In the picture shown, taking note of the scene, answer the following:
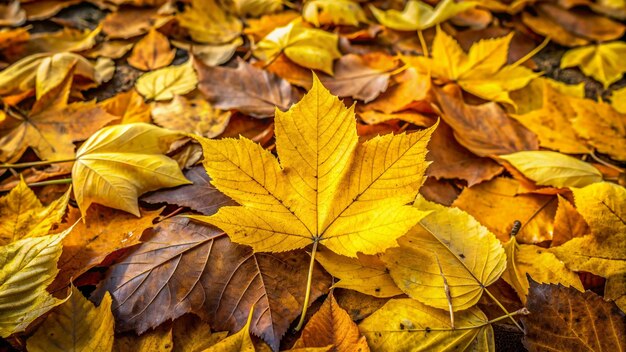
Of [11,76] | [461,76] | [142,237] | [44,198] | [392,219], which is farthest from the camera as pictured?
[461,76]

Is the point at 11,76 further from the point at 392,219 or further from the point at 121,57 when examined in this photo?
the point at 392,219

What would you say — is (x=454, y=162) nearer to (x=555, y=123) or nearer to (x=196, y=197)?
(x=555, y=123)

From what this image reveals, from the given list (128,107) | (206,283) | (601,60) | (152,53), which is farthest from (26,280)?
(601,60)

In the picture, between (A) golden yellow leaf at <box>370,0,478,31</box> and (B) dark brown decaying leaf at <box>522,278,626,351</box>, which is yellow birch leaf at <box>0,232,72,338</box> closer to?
(B) dark brown decaying leaf at <box>522,278,626,351</box>

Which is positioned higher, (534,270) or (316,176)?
(316,176)

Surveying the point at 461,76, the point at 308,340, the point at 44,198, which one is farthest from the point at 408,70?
the point at 44,198

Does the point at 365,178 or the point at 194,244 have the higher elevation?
the point at 365,178
